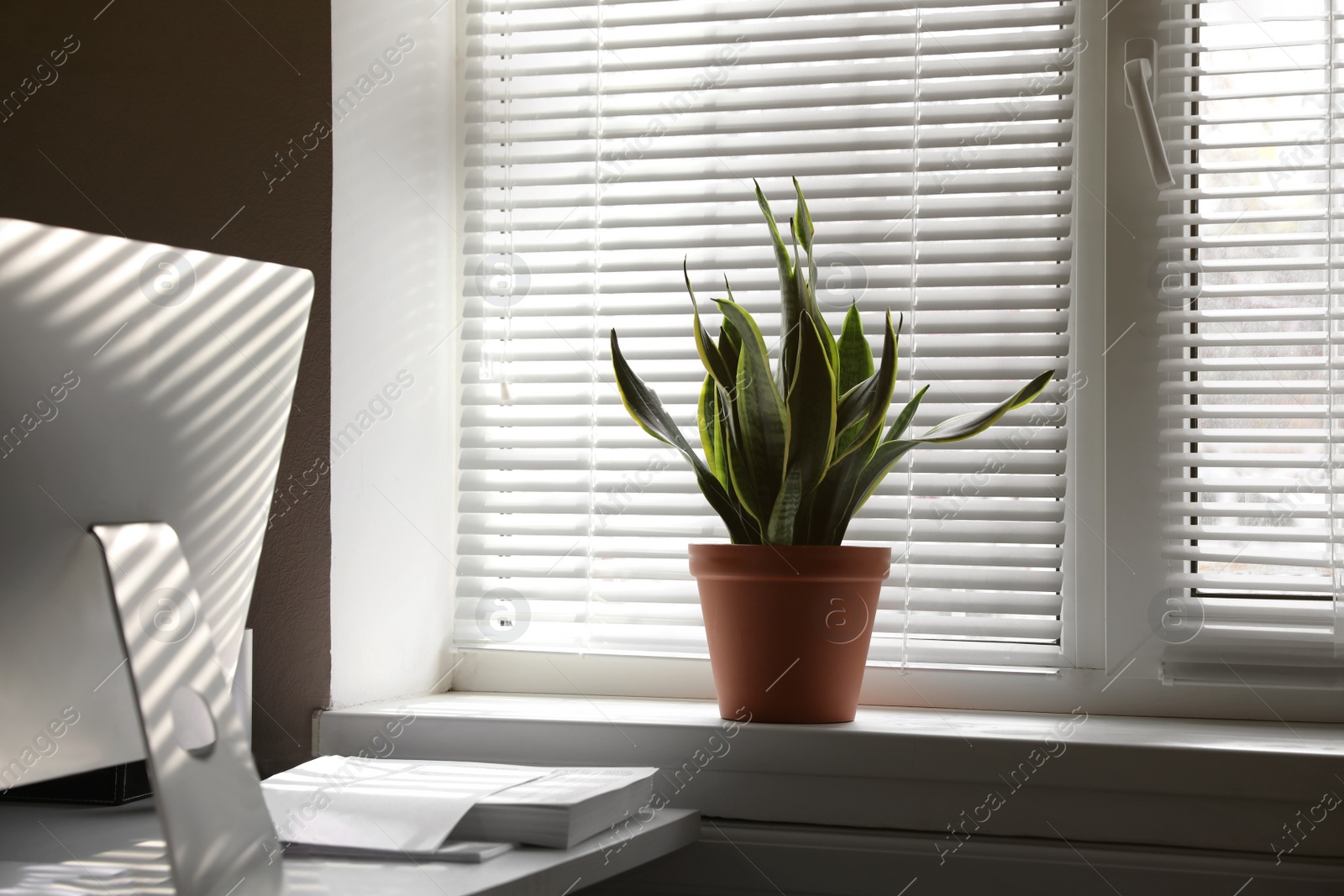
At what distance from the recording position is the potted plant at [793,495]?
121 cm

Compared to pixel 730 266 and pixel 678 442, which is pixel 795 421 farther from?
pixel 730 266

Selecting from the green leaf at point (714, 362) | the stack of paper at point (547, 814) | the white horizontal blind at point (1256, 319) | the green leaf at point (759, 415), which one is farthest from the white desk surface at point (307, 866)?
the white horizontal blind at point (1256, 319)

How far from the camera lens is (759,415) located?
1.22 meters

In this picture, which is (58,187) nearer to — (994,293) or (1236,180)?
(994,293)

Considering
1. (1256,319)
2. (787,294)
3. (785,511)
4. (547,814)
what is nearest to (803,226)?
(787,294)

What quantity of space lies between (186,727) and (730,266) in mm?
963

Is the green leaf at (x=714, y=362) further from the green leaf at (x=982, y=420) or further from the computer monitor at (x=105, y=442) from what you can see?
the computer monitor at (x=105, y=442)

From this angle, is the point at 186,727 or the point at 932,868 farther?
the point at 932,868

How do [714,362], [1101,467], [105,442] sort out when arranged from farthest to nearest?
[1101,467]
[714,362]
[105,442]

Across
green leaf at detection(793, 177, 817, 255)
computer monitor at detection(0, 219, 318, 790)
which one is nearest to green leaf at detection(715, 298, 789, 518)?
green leaf at detection(793, 177, 817, 255)

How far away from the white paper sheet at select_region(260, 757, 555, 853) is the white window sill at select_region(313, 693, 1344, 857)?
12 cm

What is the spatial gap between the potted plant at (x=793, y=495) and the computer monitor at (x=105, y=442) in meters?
0.49

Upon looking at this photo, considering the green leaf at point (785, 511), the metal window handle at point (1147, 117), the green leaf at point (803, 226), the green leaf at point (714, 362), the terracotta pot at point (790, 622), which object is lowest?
the terracotta pot at point (790, 622)

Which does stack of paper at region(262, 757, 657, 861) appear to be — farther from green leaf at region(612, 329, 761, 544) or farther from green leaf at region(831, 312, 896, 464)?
green leaf at region(831, 312, 896, 464)
